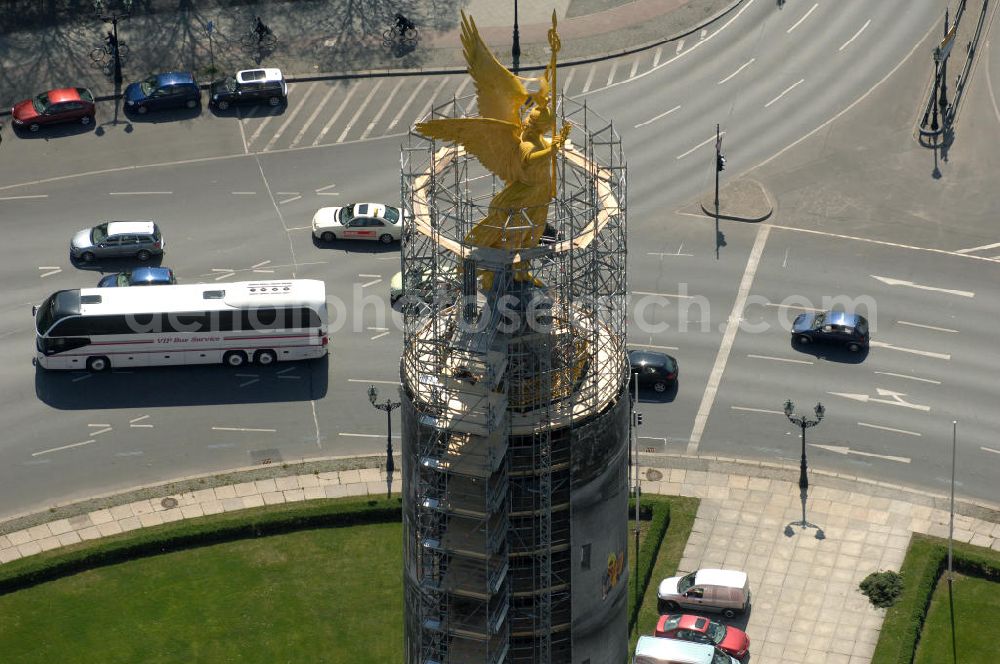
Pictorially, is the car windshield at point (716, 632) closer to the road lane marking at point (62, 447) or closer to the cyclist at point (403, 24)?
the road lane marking at point (62, 447)

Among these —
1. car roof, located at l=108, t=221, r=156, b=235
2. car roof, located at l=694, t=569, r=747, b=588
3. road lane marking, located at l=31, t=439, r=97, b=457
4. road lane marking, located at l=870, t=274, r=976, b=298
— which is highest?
car roof, located at l=108, t=221, r=156, b=235

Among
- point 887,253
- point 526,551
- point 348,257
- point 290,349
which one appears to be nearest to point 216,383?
point 290,349

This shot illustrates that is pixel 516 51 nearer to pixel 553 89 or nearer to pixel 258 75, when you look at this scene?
pixel 258 75

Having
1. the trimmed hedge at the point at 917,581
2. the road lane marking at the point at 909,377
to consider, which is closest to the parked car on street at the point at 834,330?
the road lane marking at the point at 909,377

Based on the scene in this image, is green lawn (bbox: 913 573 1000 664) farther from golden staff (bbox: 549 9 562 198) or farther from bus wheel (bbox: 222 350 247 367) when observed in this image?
golden staff (bbox: 549 9 562 198)

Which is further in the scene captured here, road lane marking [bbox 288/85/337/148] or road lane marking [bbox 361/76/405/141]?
road lane marking [bbox 361/76/405/141]

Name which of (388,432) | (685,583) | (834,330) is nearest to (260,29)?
(388,432)

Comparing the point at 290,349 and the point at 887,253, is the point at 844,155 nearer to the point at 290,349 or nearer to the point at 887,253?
the point at 887,253

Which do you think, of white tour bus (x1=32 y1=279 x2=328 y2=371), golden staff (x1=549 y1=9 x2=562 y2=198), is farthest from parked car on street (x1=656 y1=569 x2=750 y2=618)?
golden staff (x1=549 y1=9 x2=562 y2=198)
